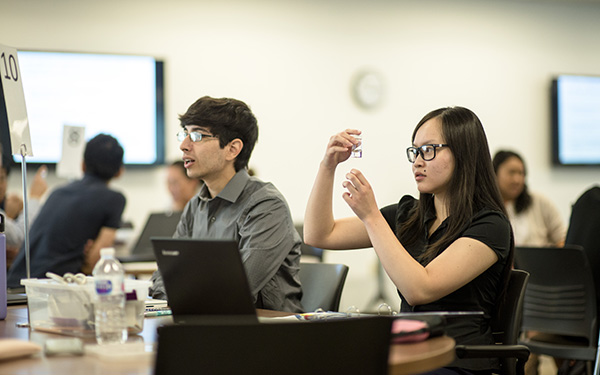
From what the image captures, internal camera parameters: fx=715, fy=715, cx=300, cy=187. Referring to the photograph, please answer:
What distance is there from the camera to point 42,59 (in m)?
5.45

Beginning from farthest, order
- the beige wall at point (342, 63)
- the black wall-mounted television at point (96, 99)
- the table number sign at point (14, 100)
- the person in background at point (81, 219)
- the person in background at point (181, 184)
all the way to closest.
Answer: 1. the beige wall at point (342, 63)
2. the black wall-mounted television at point (96, 99)
3. the person in background at point (181, 184)
4. the person in background at point (81, 219)
5. the table number sign at point (14, 100)

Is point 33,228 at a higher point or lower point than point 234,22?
lower

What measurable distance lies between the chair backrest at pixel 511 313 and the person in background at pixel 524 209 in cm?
283

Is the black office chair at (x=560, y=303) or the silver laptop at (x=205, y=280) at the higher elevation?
the silver laptop at (x=205, y=280)

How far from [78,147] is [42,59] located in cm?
147

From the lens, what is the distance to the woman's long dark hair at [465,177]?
221 cm

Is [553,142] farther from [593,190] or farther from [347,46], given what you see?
[593,190]

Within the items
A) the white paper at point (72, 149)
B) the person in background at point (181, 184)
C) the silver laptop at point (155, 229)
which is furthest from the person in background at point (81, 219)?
the person in background at point (181, 184)

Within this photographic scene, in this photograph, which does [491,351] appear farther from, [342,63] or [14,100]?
[342,63]

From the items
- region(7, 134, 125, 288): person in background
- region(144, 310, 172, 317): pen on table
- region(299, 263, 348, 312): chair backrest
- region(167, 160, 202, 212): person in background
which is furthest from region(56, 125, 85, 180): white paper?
region(144, 310, 172, 317): pen on table

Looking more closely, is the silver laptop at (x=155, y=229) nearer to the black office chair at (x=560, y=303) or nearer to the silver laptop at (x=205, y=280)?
the black office chair at (x=560, y=303)

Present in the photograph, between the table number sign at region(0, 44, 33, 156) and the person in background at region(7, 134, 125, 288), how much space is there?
1177 mm

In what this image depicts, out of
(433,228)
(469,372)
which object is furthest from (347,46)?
(469,372)

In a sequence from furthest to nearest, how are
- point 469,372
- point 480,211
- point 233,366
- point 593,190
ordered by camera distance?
point 593,190
point 480,211
point 469,372
point 233,366
